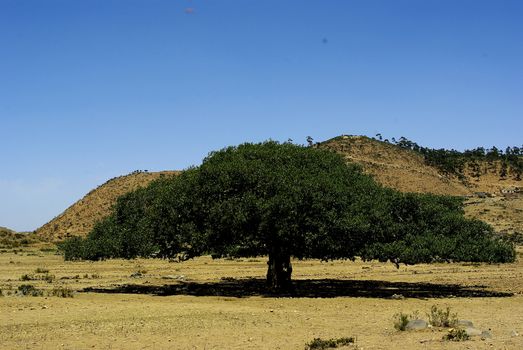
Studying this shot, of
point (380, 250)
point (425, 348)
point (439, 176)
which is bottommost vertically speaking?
point (425, 348)

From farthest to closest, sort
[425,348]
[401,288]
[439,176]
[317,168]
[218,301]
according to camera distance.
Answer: [439,176]
[401,288]
[317,168]
[218,301]
[425,348]

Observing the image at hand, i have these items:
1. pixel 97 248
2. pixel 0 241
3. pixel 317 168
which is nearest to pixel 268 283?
pixel 317 168

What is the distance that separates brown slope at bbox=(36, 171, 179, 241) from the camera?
12850 cm

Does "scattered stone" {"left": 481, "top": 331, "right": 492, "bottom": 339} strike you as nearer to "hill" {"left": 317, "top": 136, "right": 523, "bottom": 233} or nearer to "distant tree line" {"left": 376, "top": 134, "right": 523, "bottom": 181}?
"hill" {"left": 317, "top": 136, "right": 523, "bottom": 233}

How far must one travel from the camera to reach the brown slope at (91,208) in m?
128

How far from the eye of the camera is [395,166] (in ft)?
505

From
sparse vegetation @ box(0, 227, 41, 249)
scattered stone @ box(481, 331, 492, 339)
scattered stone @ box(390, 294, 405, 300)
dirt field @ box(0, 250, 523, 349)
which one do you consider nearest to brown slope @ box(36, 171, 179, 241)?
sparse vegetation @ box(0, 227, 41, 249)

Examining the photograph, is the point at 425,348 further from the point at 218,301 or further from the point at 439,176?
the point at 439,176

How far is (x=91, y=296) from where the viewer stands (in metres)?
31.0

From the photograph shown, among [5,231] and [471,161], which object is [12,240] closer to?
[5,231]

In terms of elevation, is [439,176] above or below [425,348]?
above

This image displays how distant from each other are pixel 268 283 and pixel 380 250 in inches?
280

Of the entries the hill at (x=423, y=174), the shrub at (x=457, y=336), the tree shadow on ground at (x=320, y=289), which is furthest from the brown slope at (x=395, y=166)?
the shrub at (x=457, y=336)

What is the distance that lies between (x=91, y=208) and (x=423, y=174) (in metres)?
75.6
